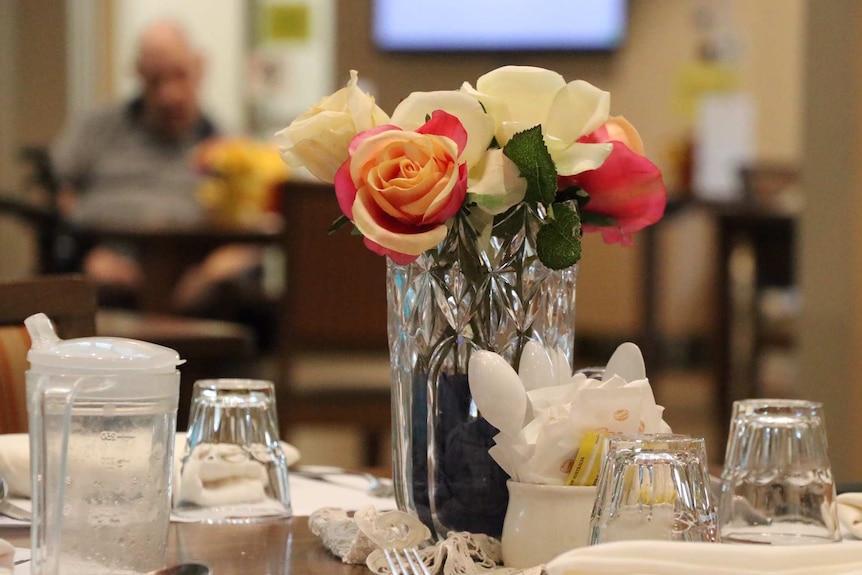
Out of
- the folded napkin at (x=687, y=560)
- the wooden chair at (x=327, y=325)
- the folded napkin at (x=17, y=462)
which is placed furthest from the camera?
the wooden chair at (x=327, y=325)

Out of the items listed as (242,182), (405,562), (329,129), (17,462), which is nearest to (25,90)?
(242,182)

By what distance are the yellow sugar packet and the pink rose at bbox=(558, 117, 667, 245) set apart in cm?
17

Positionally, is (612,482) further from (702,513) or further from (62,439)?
(62,439)

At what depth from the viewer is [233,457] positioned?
949 millimetres

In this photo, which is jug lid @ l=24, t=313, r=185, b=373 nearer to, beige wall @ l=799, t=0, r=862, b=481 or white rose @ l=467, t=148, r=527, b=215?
white rose @ l=467, t=148, r=527, b=215

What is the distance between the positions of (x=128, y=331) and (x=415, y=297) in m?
1.58

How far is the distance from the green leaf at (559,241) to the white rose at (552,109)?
0.03 meters

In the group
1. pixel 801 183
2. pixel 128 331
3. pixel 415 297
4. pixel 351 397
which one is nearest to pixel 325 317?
→ pixel 351 397

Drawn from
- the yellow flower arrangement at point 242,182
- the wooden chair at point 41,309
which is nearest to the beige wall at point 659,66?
the yellow flower arrangement at point 242,182

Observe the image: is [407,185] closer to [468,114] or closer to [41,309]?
[468,114]

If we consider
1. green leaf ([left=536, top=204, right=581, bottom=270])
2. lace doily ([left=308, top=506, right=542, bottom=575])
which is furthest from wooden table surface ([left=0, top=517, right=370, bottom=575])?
green leaf ([left=536, top=204, right=581, bottom=270])

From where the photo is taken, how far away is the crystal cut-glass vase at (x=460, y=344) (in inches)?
30.5

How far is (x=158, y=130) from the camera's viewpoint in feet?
16.0

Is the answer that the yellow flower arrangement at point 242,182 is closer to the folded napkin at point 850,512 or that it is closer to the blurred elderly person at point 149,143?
the blurred elderly person at point 149,143
